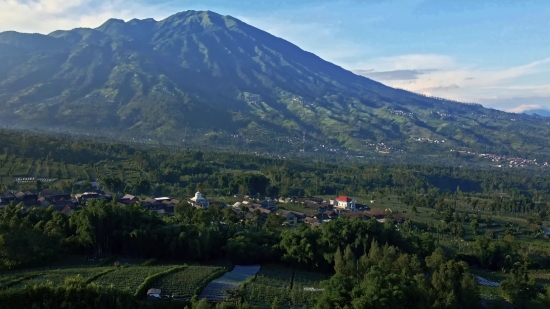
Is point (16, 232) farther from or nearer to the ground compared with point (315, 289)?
farther from the ground

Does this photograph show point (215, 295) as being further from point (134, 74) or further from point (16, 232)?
point (134, 74)

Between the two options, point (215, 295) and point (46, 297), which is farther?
point (215, 295)

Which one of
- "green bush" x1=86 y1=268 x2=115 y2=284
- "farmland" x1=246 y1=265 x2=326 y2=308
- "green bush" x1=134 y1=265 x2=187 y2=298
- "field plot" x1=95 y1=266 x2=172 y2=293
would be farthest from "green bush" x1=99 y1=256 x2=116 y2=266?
"farmland" x1=246 y1=265 x2=326 y2=308

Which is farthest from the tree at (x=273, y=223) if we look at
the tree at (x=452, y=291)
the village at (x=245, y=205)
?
the tree at (x=452, y=291)

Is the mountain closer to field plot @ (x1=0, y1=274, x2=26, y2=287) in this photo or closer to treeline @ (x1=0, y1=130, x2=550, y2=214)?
treeline @ (x1=0, y1=130, x2=550, y2=214)

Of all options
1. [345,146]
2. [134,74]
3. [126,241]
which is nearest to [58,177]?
[126,241]

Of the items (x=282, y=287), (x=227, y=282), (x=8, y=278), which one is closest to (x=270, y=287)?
(x=282, y=287)

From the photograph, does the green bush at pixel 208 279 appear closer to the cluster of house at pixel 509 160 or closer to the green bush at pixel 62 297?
the green bush at pixel 62 297
